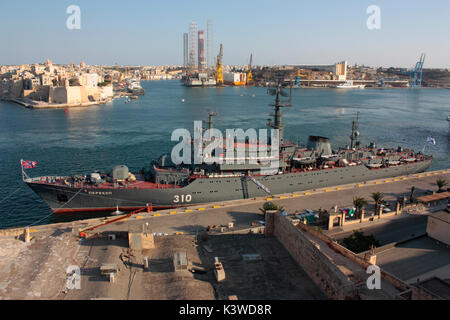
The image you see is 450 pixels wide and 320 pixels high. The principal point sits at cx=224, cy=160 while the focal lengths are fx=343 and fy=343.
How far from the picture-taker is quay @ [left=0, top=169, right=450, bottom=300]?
10.3 m

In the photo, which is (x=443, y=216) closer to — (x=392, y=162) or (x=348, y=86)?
(x=392, y=162)

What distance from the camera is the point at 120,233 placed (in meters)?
14.3

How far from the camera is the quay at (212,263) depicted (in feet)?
33.8

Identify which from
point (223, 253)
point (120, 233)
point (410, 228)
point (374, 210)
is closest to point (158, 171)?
point (120, 233)

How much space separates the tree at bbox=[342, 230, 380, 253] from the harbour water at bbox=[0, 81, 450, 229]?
1783 centimetres

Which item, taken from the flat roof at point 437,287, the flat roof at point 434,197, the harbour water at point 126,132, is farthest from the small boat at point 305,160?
the flat roof at point 437,287

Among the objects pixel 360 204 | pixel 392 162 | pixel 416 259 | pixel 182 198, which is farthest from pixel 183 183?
pixel 392 162

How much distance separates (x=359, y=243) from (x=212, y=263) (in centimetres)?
750

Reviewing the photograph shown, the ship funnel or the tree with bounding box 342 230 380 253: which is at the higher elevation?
the ship funnel

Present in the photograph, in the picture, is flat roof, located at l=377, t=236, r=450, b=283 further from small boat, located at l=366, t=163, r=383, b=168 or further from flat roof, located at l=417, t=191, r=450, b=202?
small boat, located at l=366, t=163, r=383, b=168

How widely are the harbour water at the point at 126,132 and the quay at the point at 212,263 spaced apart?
12307mm

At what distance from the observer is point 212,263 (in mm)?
12367

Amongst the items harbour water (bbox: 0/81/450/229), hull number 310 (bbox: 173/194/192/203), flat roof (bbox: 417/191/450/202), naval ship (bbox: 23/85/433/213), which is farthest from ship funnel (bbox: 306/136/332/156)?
harbour water (bbox: 0/81/450/229)

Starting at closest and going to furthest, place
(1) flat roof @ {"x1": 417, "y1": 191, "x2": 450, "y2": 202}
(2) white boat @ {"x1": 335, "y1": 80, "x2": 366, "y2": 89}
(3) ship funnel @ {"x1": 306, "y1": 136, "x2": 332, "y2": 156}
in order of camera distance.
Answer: (1) flat roof @ {"x1": 417, "y1": 191, "x2": 450, "y2": 202}, (3) ship funnel @ {"x1": 306, "y1": 136, "x2": 332, "y2": 156}, (2) white boat @ {"x1": 335, "y1": 80, "x2": 366, "y2": 89}
